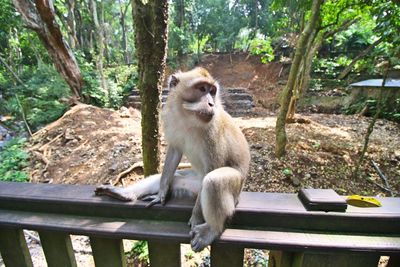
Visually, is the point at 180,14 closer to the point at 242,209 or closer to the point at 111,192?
the point at 111,192

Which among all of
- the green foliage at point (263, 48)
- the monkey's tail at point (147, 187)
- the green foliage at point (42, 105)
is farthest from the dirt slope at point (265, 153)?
the monkey's tail at point (147, 187)

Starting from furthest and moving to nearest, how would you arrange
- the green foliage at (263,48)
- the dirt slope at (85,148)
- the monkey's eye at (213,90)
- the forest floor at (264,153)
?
the green foliage at (263,48), the dirt slope at (85,148), the forest floor at (264,153), the monkey's eye at (213,90)

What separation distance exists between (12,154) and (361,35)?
16599 mm

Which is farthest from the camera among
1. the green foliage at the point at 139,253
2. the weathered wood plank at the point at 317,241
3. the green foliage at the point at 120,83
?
the green foliage at the point at 120,83

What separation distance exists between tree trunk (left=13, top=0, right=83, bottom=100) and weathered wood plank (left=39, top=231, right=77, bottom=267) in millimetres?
8269

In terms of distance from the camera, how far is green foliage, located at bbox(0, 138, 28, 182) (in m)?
5.52

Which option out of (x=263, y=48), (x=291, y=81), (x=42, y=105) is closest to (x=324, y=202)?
(x=291, y=81)

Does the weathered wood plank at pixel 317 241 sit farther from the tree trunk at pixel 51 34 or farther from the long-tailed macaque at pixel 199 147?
the tree trunk at pixel 51 34

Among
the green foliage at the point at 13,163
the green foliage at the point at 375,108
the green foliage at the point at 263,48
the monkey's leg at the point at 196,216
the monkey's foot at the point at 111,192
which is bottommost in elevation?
the green foliage at the point at 13,163

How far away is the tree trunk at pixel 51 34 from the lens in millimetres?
7582

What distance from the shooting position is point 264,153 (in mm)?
5281

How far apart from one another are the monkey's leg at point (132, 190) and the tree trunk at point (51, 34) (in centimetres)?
804

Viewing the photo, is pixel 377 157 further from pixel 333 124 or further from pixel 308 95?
pixel 308 95

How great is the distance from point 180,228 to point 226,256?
0.84ft
